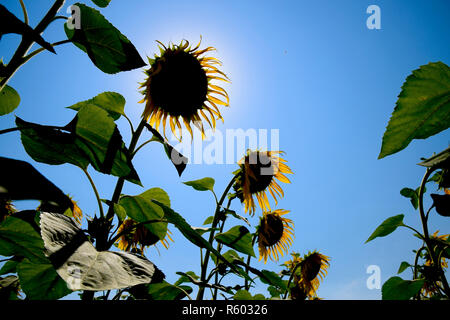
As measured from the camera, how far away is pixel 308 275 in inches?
174

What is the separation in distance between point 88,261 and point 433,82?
2.57 feet

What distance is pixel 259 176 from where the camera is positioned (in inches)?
124

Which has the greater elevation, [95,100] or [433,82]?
[95,100]

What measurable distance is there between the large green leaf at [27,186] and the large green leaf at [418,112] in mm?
642

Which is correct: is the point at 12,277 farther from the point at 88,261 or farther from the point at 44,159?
the point at 88,261

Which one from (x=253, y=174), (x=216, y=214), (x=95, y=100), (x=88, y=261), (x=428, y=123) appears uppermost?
(x=253, y=174)

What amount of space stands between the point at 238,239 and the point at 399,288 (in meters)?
0.95

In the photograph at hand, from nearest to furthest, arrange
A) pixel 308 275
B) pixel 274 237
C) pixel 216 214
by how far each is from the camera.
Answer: pixel 216 214
pixel 274 237
pixel 308 275

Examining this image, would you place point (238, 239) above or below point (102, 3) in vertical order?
below

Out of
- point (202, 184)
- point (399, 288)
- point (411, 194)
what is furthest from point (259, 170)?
point (399, 288)

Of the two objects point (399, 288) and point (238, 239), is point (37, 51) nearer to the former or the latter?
point (238, 239)

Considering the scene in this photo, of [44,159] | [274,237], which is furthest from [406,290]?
[274,237]

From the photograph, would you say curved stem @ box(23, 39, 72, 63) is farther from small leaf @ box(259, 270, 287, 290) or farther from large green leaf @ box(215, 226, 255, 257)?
large green leaf @ box(215, 226, 255, 257)

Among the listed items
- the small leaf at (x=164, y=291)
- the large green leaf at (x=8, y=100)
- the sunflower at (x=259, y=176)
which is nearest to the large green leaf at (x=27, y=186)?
the large green leaf at (x=8, y=100)
